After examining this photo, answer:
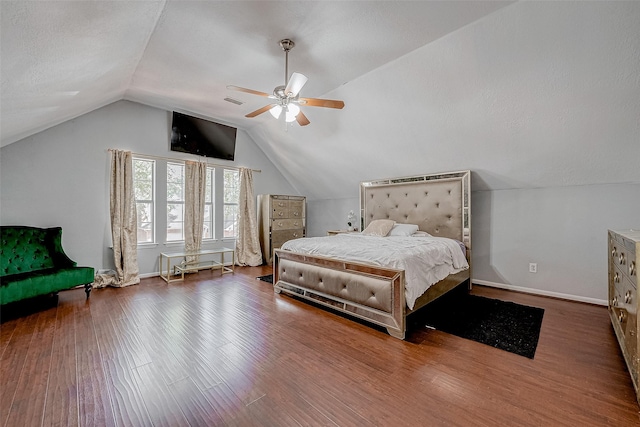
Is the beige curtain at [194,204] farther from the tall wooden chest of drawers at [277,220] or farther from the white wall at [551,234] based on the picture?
the white wall at [551,234]

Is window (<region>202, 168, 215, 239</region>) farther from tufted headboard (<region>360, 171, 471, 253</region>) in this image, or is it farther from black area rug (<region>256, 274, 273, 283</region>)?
tufted headboard (<region>360, 171, 471, 253</region>)

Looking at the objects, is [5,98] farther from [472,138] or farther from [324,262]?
[472,138]

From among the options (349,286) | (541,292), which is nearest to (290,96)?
(349,286)

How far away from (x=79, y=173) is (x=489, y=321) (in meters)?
5.90

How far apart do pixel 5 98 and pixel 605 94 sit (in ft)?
17.1

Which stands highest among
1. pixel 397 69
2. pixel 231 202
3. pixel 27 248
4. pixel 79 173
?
pixel 397 69

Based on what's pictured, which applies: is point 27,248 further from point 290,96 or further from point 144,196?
point 290,96

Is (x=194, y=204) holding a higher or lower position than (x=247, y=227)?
higher

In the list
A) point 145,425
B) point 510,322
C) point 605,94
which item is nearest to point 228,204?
point 145,425

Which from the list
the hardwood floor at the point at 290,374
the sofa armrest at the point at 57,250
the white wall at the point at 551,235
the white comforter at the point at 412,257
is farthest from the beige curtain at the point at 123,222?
the white wall at the point at 551,235

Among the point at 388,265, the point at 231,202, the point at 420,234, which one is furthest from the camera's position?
the point at 231,202

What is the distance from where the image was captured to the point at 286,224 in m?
6.19

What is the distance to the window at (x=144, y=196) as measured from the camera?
15.3 feet

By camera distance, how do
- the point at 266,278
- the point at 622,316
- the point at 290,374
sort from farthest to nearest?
the point at 266,278, the point at 622,316, the point at 290,374
